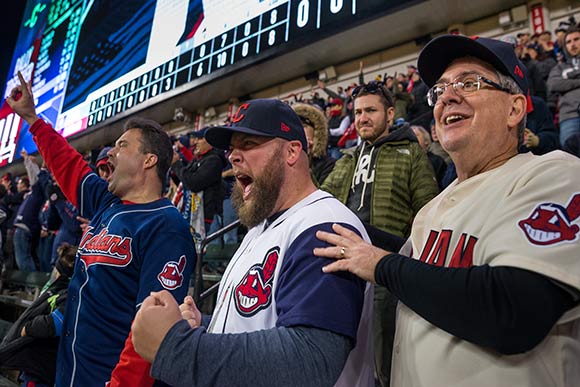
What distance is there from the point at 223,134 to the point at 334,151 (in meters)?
4.10

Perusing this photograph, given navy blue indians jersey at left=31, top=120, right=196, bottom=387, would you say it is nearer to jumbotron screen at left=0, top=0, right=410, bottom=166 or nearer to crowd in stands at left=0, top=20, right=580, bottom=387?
crowd in stands at left=0, top=20, right=580, bottom=387

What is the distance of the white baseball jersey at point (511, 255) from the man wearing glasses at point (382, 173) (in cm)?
128

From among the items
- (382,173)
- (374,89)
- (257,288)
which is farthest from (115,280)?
(374,89)

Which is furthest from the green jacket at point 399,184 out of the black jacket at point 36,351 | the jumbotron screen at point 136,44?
the jumbotron screen at point 136,44

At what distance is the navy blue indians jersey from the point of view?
1705mm

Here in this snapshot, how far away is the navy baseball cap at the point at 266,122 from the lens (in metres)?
1.30

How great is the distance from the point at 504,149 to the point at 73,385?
69.6 inches

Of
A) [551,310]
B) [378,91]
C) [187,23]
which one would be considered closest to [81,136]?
[187,23]

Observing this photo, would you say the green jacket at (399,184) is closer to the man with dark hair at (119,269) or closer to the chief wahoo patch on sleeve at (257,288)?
the man with dark hair at (119,269)

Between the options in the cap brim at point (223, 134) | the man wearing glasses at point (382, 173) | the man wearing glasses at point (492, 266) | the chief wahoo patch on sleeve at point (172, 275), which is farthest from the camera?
the man wearing glasses at point (382, 173)

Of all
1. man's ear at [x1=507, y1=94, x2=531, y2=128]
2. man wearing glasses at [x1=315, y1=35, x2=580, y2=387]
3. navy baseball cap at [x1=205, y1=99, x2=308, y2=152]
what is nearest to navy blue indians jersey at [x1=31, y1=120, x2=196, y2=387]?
navy baseball cap at [x1=205, y1=99, x2=308, y2=152]

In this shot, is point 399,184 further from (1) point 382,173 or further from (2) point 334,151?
(2) point 334,151

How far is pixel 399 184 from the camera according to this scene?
2.37m

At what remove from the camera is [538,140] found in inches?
115
